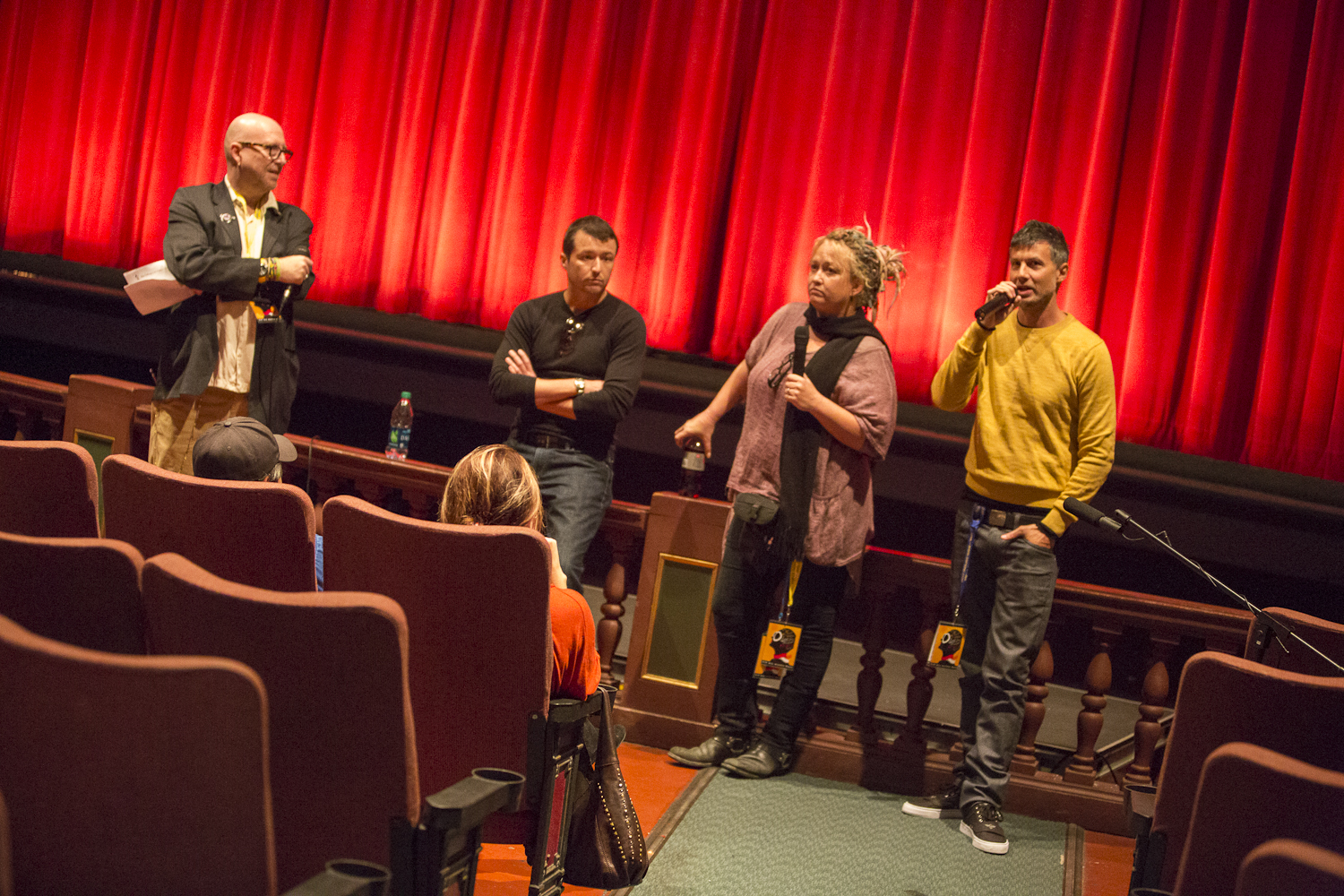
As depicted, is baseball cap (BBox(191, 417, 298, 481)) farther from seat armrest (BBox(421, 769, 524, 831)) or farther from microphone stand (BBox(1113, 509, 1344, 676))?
microphone stand (BBox(1113, 509, 1344, 676))

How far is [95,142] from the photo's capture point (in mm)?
5254

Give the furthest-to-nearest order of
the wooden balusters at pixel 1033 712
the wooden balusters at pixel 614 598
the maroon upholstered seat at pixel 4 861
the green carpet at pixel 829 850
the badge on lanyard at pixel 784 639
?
1. the wooden balusters at pixel 614 598
2. the wooden balusters at pixel 1033 712
3. the badge on lanyard at pixel 784 639
4. the green carpet at pixel 829 850
5. the maroon upholstered seat at pixel 4 861

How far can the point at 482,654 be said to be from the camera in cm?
163

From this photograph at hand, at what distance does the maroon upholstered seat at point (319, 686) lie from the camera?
116 centimetres

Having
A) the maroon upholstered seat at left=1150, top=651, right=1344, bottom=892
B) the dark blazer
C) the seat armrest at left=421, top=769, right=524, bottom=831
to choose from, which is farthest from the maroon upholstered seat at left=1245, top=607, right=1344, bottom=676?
the dark blazer

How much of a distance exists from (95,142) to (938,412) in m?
4.33

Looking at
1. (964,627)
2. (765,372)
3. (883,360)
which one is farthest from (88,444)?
(964,627)

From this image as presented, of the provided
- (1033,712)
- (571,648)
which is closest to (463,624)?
(571,648)

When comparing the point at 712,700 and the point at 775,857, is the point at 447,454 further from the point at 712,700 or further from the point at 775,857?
the point at 775,857

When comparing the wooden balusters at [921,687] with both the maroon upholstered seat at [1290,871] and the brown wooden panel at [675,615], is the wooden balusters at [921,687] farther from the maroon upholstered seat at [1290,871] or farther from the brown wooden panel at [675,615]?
the maroon upholstered seat at [1290,871]

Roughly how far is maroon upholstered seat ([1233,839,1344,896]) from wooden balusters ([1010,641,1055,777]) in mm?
2141

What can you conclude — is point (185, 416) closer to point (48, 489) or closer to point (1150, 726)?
point (48, 489)

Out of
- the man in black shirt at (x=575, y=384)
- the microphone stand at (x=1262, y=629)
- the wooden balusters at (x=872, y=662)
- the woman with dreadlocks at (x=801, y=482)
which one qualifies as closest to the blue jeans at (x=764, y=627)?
the woman with dreadlocks at (x=801, y=482)

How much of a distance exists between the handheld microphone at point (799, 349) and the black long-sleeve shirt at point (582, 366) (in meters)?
0.50
